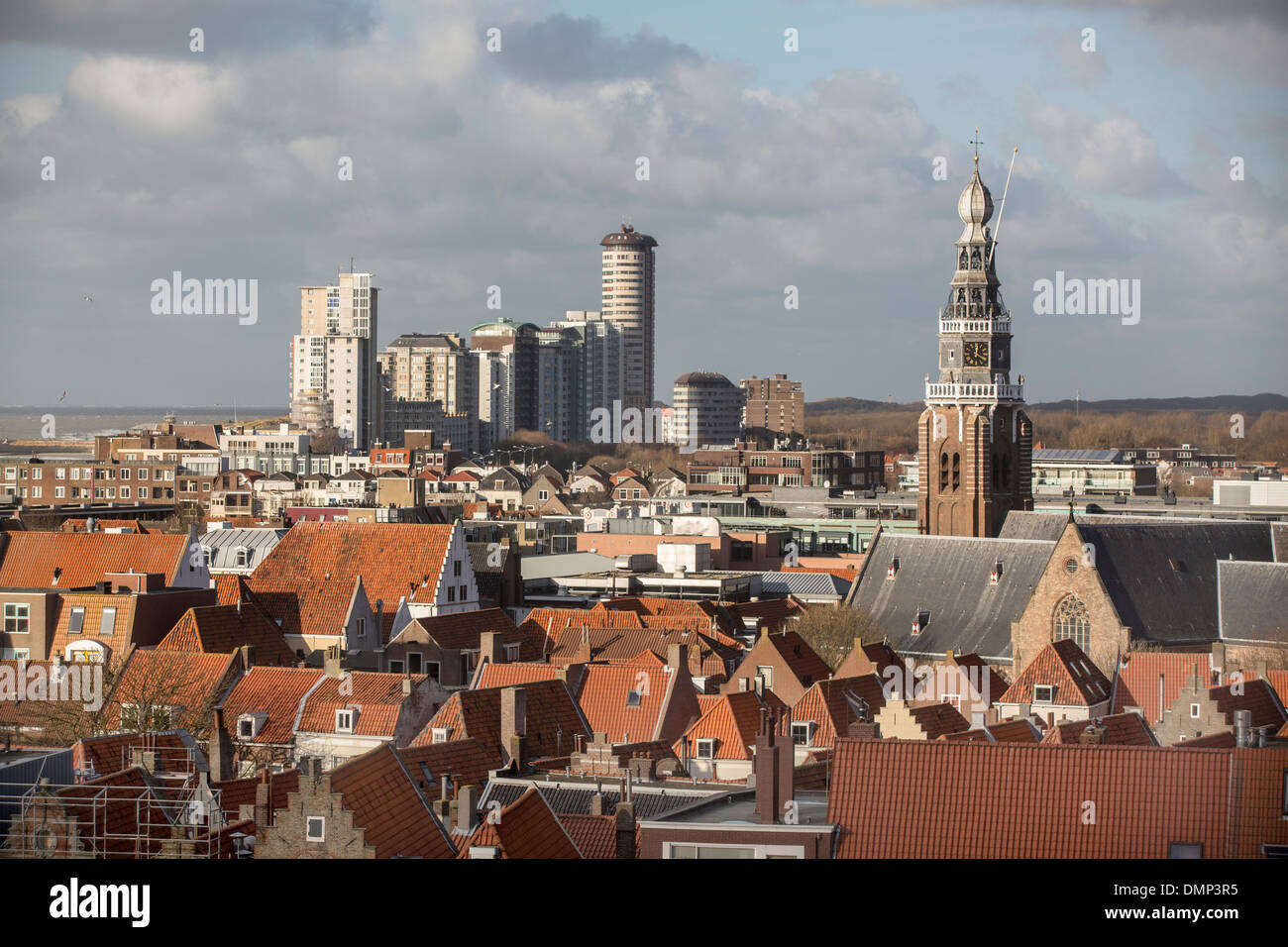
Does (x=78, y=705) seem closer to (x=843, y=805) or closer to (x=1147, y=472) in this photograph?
(x=843, y=805)

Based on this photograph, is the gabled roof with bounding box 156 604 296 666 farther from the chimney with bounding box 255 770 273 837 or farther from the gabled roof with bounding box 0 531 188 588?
the chimney with bounding box 255 770 273 837

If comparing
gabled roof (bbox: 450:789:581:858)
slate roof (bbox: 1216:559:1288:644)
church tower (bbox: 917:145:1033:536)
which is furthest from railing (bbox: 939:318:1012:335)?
gabled roof (bbox: 450:789:581:858)

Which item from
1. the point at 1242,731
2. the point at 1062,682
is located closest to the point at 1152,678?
the point at 1062,682

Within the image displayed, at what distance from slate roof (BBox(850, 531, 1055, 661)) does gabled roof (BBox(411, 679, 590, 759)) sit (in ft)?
100

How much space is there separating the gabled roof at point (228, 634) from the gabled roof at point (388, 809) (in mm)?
23719

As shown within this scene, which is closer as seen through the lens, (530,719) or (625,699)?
(530,719)

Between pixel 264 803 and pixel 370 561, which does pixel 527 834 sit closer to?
pixel 264 803

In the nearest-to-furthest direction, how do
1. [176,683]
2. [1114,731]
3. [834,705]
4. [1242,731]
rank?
[1242,731] → [1114,731] → [176,683] → [834,705]

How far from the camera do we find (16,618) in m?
53.8

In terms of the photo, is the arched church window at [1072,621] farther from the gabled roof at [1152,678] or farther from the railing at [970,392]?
the railing at [970,392]

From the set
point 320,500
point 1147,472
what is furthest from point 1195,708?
point 1147,472

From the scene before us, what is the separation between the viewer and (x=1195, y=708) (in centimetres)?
4475

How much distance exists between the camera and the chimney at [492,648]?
5210 centimetres

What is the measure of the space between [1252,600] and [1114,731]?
32.2m
